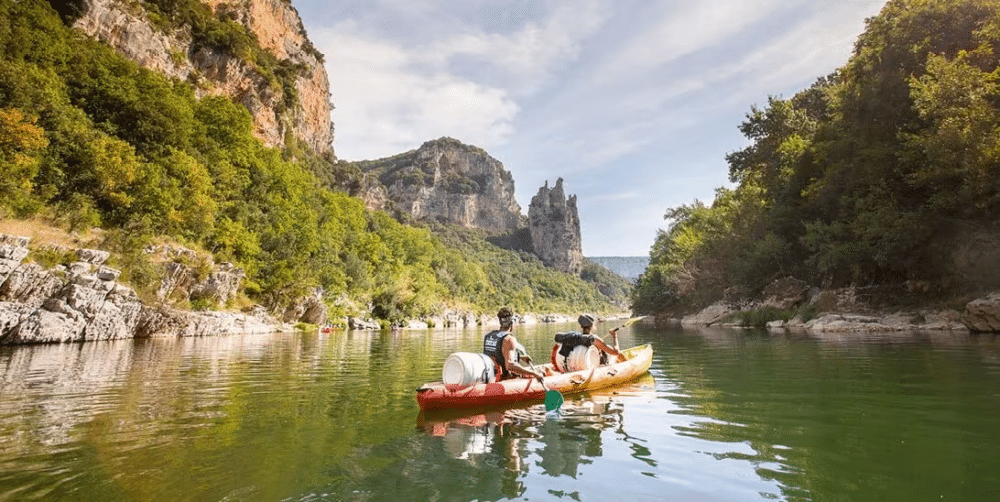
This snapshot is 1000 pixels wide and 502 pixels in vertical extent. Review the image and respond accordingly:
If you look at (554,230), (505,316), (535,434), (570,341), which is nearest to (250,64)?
(570,341)

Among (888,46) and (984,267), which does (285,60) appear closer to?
(888,46)

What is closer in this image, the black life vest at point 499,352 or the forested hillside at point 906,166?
the black life vest at point 499,352

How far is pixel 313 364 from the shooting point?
14477 millimetres

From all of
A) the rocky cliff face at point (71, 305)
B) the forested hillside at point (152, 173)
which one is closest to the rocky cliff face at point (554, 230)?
the forested hillside at point (152, 173)

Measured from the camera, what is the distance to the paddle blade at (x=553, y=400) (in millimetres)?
7577

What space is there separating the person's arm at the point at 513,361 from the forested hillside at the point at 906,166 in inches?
780

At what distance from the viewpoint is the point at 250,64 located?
2206 inches

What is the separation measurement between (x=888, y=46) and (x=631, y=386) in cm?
2548

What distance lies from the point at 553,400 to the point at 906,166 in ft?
78.2

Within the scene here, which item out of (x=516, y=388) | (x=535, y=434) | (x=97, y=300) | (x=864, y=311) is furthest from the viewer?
(x=864, y=311)

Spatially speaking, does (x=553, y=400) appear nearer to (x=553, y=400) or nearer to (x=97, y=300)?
(x=553, y=400)

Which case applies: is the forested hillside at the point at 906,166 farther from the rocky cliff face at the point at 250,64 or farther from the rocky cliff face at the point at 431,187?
the rocky cliff face at the point at 431,187

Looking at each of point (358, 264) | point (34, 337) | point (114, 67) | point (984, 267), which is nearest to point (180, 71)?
point (114, 67)

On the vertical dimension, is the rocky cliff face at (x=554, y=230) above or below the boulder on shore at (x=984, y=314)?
above
